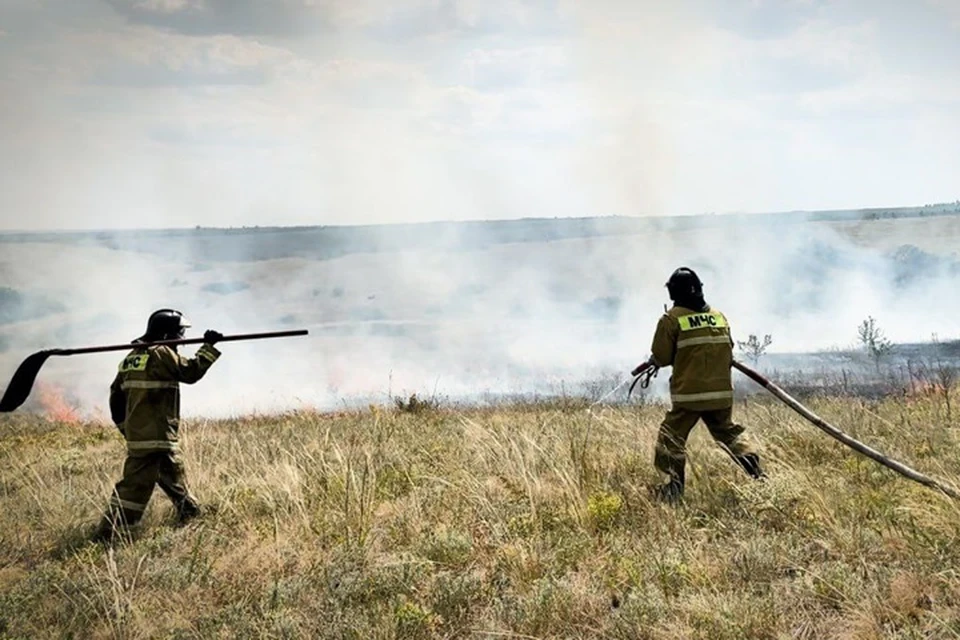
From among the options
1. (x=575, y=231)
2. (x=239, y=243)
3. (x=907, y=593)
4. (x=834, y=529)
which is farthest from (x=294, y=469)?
(x=575, y=231)

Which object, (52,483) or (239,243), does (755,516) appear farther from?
(239,243)

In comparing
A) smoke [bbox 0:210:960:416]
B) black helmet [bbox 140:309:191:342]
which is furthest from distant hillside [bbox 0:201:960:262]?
black helmet [bbox 140:309:191:342]

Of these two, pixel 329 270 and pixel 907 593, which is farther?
pixel 329 270

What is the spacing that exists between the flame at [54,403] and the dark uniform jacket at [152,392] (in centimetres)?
1286

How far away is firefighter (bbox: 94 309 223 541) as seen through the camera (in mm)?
6262

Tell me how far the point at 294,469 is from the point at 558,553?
2.69m

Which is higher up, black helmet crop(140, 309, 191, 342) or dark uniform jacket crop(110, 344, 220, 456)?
black helmet crop(140, 309, 191, 342)

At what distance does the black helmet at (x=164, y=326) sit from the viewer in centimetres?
659

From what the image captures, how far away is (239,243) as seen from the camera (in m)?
53.9

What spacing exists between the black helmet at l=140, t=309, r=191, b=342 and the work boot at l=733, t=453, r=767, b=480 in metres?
4.34

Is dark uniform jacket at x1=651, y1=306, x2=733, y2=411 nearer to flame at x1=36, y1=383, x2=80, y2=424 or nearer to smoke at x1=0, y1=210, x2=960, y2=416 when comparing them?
flame at x1=36, y1=383, x2=80, y2=424

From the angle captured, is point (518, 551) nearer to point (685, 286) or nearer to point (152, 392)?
point (685, 286)

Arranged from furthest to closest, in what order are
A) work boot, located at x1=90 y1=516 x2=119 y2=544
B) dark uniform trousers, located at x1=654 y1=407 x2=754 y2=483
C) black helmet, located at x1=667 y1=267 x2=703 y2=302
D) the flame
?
the flame < black helmet, located at x1=667 y1=267 x2=703 y2=302 < dark uniform trousers, located at x1=654 y1=407 x2=754 y2=483 < work boot, located at x1=90 y1=516 x2=119 y2=544

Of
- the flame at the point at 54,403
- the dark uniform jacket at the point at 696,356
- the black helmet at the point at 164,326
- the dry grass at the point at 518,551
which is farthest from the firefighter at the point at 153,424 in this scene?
the flame at the point at 54,403
